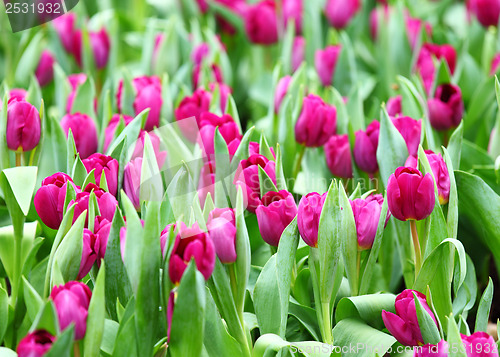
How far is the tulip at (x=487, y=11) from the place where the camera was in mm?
1949

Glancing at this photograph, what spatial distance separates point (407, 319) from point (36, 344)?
17.5 inches

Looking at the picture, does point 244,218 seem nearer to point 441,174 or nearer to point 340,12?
point 441,174

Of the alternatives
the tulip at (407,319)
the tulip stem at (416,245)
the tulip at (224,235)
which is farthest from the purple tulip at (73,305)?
the tulip stem at (416,245)

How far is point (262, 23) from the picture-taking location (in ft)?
6.40

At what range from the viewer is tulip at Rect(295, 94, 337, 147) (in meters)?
1.29

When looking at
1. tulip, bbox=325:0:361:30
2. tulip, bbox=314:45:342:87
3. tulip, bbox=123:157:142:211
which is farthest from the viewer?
tulip, bbox=325:0:361:30

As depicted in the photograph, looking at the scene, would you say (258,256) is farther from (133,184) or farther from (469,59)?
(469,59)

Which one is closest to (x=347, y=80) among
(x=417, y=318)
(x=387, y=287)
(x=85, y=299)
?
(x=387, y=287)

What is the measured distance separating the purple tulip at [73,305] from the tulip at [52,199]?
195mm

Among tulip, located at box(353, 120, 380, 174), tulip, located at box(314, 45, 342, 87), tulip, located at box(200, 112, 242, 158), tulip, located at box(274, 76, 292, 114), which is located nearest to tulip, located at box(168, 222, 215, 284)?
tulip, located at box(200, 112, 242, 158)

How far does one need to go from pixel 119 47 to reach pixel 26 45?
0.42 metres

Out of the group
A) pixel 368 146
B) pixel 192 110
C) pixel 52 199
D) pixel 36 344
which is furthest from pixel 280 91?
pixel 36 344

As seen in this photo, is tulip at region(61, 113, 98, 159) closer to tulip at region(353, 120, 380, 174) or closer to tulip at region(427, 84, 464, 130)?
tulip at region(353, 120, 380, 174)

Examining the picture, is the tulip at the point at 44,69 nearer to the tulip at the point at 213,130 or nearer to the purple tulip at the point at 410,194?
the tulip at the point at 213,130
